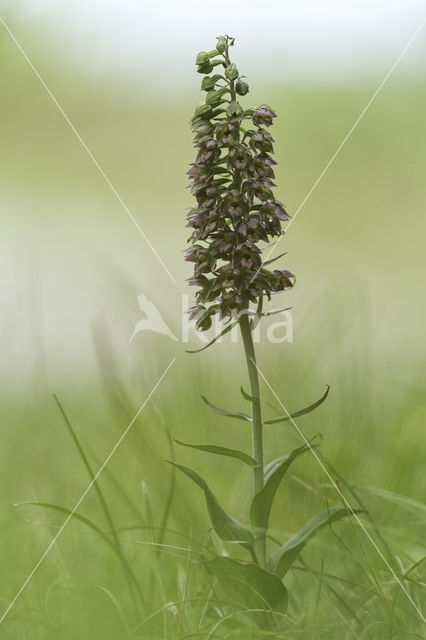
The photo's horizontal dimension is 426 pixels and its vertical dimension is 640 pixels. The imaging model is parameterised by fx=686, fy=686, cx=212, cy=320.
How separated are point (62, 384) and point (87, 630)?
1.86 meters

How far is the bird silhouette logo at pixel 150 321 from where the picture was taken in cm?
352

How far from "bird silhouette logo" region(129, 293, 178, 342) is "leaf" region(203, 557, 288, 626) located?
4.79ft

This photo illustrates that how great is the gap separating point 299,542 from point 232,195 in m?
1.14

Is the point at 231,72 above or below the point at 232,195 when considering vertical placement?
above

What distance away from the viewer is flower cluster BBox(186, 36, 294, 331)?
89.4 inches

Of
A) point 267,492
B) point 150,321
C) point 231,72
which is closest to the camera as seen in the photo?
point 267,492

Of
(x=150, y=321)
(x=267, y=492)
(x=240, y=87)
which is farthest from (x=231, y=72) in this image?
(x=150, y=321)

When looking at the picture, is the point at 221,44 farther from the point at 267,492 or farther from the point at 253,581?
the point at 253,581

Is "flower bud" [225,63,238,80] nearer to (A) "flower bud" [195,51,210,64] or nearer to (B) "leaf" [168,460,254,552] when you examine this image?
(A) "flower bud" [195,51,210,64]

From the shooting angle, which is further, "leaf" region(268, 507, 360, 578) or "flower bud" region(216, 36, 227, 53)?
"flower bud" region(216, 36, 227, 53)

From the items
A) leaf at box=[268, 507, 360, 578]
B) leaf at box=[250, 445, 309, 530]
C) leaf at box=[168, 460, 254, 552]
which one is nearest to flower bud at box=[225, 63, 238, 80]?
leaf at box=[250, 445, 309, 530]

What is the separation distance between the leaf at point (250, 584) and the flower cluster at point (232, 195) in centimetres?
80

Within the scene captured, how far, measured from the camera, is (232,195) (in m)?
2.25

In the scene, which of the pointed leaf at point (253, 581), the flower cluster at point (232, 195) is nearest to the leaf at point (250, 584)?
the pointed leaf at point (253, 581)
